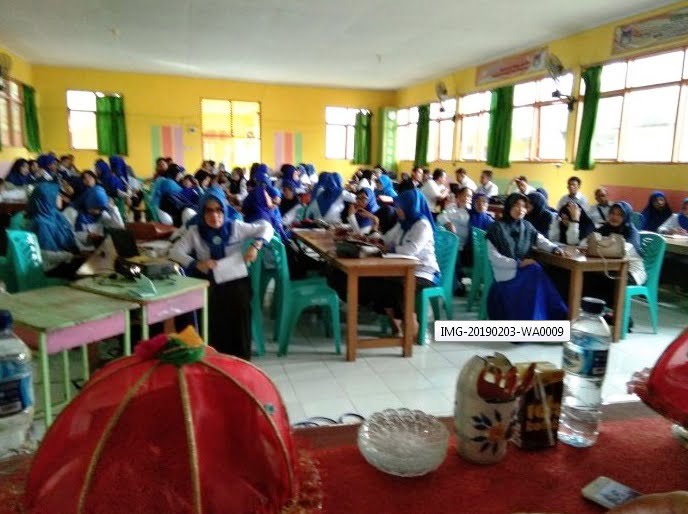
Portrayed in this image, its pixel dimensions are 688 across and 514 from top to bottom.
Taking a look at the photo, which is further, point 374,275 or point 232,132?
point 232,132

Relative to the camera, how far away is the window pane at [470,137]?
1061 centimetres

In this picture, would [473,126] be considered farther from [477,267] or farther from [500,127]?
[477,267]

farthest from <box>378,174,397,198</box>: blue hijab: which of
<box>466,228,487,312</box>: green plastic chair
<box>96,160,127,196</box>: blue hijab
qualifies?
<box>96,160,127,196</box>: blue hijab

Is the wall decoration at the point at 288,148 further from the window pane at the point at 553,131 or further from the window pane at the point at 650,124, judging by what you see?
the window pane at the point at 650,124

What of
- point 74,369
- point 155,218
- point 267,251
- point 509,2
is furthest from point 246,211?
point 509,2

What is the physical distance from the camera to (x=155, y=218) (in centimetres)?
601

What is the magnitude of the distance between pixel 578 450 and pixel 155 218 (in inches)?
222

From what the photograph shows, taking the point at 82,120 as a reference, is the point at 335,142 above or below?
below

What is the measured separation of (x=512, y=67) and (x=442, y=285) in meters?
6.44

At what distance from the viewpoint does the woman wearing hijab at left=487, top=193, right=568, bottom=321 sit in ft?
13.1

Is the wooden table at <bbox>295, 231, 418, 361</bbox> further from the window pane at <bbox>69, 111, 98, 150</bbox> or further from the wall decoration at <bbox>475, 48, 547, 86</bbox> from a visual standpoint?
the window pane at <bbox>69, 111, 98, 150</bbox>

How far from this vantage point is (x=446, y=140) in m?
11.7

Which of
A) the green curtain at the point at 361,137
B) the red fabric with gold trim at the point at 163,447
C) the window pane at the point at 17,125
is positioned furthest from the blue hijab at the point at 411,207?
the green curtain at the point at 361,137

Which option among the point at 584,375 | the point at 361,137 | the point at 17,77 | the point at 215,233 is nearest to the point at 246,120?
the point at 361,137
